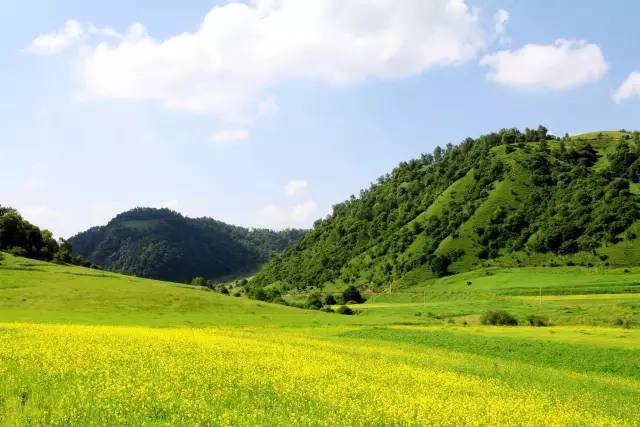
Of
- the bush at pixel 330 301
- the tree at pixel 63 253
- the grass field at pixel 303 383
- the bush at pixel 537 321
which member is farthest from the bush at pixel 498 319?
the tree at pixel 63 253

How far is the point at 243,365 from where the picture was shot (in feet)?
87.4

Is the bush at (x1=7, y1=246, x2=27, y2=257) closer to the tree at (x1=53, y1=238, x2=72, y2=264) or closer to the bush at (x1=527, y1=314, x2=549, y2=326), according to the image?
the tree at (x1=53, y1=238, x2=72, y2=264)

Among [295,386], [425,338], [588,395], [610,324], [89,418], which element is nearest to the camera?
[89,418]

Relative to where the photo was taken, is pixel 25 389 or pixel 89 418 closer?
pixel 89 418

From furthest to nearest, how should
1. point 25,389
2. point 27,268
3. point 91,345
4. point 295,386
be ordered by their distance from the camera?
point 27,268, point 91,345, point 295,386, point 25,389

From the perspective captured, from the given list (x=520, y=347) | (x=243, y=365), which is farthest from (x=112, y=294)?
(x=243, y=365)

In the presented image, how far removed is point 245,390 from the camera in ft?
68.2

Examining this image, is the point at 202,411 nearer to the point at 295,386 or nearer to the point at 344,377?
the point at 295,386

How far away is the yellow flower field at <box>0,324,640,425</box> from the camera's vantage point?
16391mm

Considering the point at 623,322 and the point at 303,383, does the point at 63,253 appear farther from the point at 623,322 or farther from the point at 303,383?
the point at 303,383

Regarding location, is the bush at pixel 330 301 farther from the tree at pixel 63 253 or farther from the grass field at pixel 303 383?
the grass field at pixel 303 383

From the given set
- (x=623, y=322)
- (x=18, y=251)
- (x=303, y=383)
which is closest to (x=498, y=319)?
(x=623, y=322)

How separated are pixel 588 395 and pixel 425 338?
32.7 metres

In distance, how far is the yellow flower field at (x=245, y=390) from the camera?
53.8 feet
